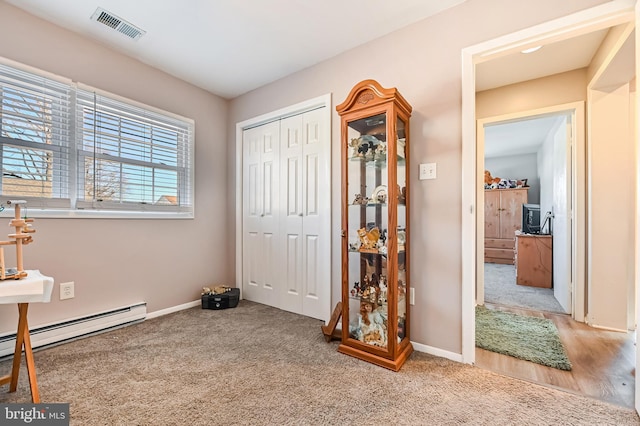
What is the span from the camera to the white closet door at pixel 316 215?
263 centimetres

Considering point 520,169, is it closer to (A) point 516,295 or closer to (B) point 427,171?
(A) point 516,295

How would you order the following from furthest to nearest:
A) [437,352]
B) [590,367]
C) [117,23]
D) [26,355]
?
1. [117,23]
2. [437,352]
3. [590,367]
4. [26,355]

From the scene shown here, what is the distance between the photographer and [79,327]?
226cm

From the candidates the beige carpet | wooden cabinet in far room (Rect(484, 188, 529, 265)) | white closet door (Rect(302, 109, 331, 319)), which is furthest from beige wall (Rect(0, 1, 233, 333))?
wooden cabinet in far room (Rect(484, 188, 529, 265))

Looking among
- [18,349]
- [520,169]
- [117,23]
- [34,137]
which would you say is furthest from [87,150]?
[520,169]

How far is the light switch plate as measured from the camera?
2.07m

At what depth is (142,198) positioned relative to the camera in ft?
9.04

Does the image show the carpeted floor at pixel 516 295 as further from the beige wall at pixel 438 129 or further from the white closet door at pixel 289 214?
the white closet door at pixel 289 214

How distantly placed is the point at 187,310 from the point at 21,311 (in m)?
1.61

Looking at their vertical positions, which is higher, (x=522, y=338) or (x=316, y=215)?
(x=316, y=215)

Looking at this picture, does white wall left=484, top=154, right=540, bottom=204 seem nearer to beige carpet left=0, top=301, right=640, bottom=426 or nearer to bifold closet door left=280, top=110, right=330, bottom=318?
bifold closet door left=280, top=110, right=330, bottom=318

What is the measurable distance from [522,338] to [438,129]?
6.24ft

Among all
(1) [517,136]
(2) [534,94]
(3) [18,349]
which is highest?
(1) [517,136]

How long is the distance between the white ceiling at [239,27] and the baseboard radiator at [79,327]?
235 cm
